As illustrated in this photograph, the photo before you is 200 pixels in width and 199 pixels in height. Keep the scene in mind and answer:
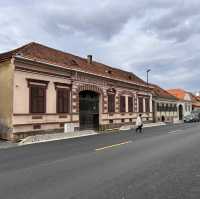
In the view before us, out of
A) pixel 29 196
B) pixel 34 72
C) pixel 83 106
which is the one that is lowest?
pixel 29 196

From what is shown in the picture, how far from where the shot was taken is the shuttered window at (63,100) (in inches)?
933

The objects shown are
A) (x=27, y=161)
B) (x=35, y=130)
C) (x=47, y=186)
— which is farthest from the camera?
(x=35, y=130)

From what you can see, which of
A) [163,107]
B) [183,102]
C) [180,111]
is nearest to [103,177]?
[163,107]

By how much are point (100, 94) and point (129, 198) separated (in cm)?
2390

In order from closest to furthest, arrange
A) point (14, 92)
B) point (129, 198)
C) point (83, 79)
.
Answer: point (129, 198) → point (14, 92) → point (83, 79)

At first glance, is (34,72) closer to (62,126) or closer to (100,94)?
(62,126)

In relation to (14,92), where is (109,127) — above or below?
below

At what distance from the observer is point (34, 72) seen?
70.2 ft

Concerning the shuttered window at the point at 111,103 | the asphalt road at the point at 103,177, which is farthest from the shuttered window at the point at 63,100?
the asphalt road at the point at 103,177

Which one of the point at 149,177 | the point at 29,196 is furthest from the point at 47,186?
the point at 149,177

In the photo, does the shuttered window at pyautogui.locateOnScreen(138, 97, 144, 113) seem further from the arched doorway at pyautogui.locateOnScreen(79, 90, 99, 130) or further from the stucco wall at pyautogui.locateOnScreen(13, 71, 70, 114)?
the stucco wall at pyautogui.locateOnScreen(13, 71, 70, 114)

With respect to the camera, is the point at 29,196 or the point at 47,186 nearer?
the point at 29,196

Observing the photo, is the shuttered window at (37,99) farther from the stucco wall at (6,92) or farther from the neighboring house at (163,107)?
the neighboring house at (163,107)

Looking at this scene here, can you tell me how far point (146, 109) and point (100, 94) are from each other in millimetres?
12859
